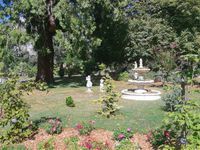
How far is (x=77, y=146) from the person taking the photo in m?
A: 11.2

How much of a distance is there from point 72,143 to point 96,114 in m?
2.98

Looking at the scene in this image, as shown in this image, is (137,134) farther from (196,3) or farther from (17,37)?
(196,3)

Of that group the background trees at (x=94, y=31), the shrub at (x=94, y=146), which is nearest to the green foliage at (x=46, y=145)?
the shrub at (x=94, y=146)

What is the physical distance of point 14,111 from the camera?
37.9ft

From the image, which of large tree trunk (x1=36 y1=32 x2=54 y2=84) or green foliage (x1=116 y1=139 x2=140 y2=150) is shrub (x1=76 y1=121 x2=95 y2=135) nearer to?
green foliage (x1=116 y1=139 x2=140 y2=150)

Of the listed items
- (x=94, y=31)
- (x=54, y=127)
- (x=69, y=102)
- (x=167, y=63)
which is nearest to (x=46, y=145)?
(x=54, y=127)

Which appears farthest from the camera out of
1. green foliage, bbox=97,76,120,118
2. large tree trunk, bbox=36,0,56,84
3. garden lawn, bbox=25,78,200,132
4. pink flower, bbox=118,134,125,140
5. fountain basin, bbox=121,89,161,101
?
large tree trunk, bbox=36,0,56,84

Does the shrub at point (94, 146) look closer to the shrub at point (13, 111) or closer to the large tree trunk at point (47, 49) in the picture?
the shrub at point (13, 111)

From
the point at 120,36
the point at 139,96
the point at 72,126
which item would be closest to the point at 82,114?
the point at 72,126

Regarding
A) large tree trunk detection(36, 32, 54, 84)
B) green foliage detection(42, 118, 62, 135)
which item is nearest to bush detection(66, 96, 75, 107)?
green foliage detection(42, 118, 62, 135)

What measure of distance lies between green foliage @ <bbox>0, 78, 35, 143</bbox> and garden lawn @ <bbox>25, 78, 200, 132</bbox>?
163cm

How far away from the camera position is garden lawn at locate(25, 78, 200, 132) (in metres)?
12.7

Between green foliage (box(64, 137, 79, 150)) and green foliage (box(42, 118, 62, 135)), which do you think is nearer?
green foliage (box(64, 137, 79, 150))

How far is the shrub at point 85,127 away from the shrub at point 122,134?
0.92 meters
